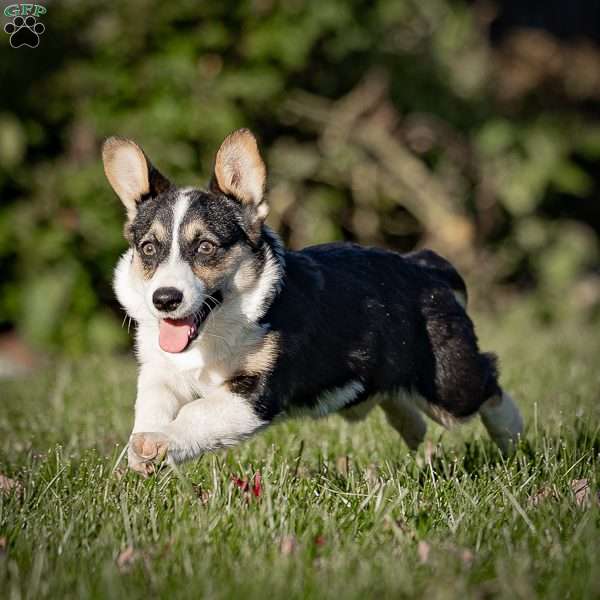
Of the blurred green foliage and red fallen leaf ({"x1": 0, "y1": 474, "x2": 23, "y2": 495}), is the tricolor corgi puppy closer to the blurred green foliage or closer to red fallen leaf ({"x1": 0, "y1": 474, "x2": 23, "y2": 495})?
red fallen leaf ({"x1": 0, "y1": 474, "x2": 23, "y2": 495})

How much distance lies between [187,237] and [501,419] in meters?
1.76

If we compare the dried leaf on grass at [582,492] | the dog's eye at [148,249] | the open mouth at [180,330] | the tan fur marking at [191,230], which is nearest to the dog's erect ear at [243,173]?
the tan fur marking at [191,230]

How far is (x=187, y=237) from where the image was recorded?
3834 mm

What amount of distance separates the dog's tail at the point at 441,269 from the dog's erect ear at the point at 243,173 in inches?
36.0

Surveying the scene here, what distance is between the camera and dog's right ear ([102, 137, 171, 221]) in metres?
4.10

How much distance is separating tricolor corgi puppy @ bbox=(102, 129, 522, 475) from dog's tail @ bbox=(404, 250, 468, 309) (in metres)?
0.19

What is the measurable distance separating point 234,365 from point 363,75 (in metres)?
6.41

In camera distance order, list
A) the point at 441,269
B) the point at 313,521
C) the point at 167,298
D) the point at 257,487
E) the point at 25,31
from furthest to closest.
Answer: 1. the point at 25,31
2. the point at 441,269
3. the point at 167,298
4. the point at 257,487
5. the point at 313,521

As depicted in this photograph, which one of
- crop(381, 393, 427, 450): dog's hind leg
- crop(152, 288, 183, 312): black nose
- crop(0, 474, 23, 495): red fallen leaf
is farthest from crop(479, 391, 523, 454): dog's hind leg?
crop(0, 474, 23, 495): red fallen leaf

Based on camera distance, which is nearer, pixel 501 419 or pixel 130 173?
pixel 130 173

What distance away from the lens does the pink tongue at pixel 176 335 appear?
12.1 ft

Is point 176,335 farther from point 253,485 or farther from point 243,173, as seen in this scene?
point 243,173

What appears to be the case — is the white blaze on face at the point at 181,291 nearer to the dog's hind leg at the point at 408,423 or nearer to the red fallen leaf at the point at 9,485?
the red fallen leaf at the point at 9,485

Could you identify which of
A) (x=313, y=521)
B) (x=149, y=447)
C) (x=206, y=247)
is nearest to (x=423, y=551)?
(x=313, y=521)
